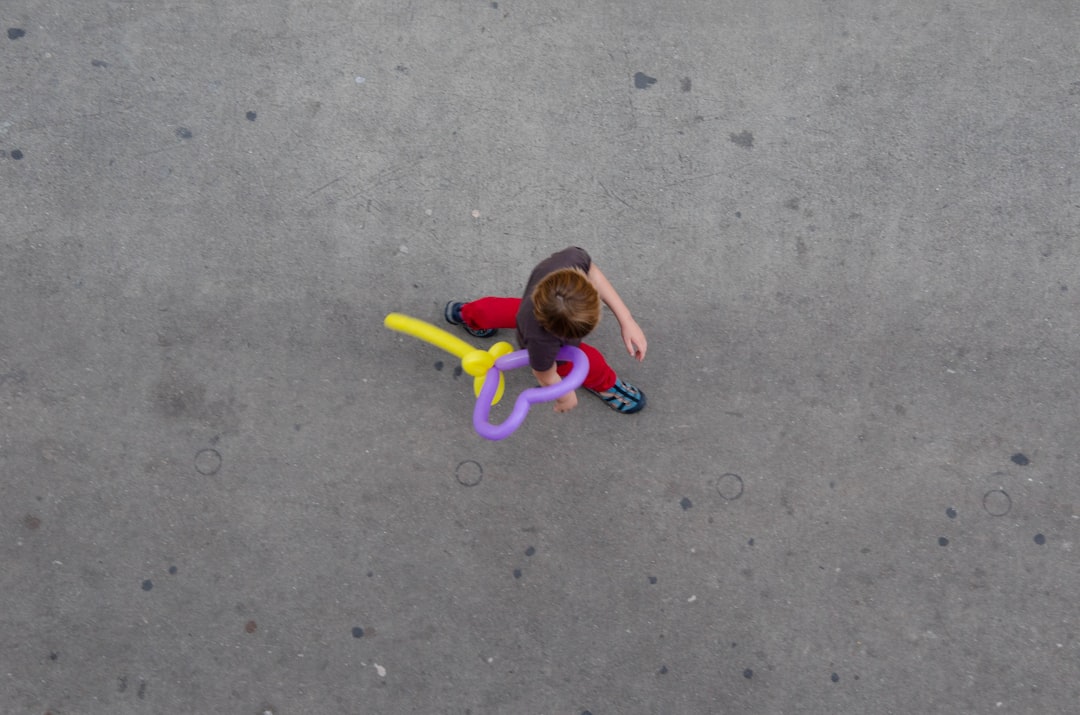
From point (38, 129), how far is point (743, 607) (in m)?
4.49

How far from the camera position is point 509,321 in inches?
132

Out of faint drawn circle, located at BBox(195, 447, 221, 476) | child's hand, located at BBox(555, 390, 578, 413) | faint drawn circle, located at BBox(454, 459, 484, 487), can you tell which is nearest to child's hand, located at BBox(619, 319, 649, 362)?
child's hand, located at BBox(555, 390, 578, 413)

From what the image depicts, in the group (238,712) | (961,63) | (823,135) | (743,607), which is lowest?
(238,712)

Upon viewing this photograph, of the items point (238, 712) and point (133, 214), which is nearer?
point (238, 712)

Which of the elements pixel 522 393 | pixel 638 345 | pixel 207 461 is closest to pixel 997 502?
pixel 638 345

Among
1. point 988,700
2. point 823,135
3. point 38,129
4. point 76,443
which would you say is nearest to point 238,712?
point 76,443

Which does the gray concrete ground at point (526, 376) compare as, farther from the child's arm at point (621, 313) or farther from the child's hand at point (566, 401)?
the child's arm at point (621, 313)

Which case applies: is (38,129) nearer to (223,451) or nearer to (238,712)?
(223,451)

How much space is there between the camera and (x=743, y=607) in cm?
358

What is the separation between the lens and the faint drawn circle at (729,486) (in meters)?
3.68

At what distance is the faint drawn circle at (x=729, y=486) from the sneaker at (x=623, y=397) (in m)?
0.54

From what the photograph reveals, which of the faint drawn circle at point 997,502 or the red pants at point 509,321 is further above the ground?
the red pants at point 509,321

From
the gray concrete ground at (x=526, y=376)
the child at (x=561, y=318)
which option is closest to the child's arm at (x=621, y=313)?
the child at (x=561, y=318)

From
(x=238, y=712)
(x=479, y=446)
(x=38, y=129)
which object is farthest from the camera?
(x=38, y=129)
